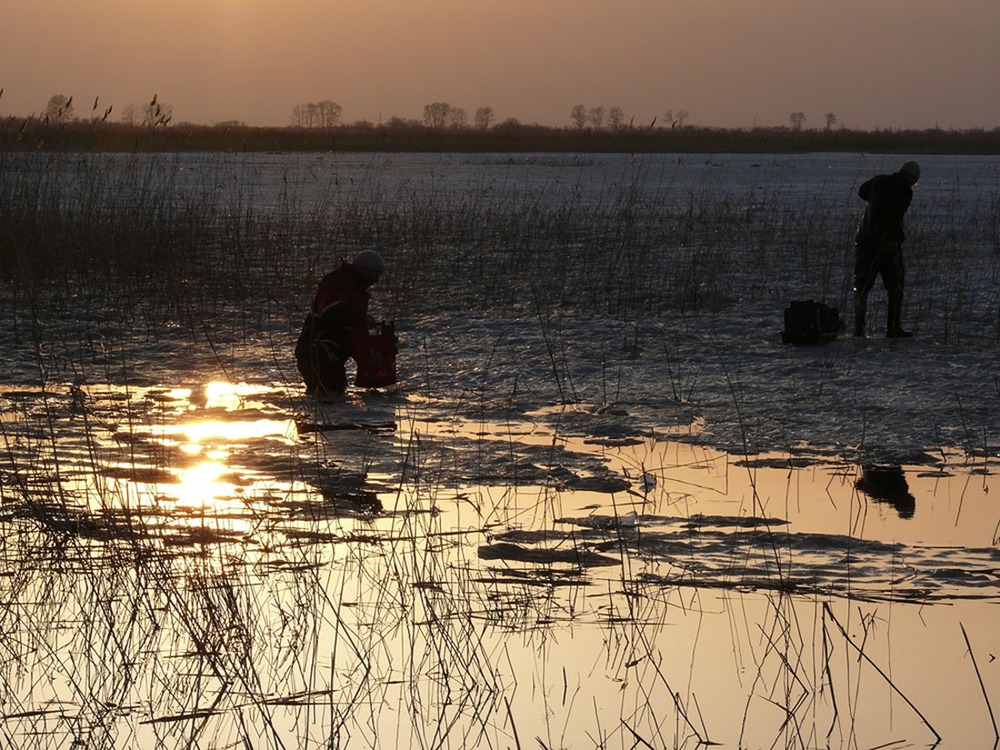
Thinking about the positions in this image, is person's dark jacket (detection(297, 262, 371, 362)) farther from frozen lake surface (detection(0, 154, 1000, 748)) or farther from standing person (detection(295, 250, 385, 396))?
frozen lake surface (detection(0, 154, 1000, 748))

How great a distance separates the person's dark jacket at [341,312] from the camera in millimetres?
9562

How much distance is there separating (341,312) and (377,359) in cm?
45

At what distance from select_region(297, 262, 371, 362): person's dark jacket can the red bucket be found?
0.10m

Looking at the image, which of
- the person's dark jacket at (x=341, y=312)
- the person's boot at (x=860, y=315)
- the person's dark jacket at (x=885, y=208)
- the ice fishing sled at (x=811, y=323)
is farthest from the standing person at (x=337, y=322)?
the person's boot at (x=860, y=315)

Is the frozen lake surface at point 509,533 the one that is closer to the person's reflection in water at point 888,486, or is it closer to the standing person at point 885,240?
the person's reflection in water at point 888,486

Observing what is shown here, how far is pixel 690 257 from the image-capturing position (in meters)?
17.6

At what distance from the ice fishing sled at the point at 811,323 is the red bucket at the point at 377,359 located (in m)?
3.86

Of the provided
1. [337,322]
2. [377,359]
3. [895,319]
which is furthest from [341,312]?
[895,319]

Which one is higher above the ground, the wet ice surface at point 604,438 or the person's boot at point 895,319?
the person's boot at point 895,319

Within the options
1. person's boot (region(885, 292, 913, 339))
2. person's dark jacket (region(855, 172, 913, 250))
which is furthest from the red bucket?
person's boot (region(885, 292, 913, 339))

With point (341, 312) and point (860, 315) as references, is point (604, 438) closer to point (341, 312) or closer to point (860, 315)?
point (341, 312)

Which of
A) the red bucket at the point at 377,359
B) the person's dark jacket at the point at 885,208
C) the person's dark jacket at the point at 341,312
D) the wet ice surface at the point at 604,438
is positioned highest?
the person's dark jacket at the point at 885,208

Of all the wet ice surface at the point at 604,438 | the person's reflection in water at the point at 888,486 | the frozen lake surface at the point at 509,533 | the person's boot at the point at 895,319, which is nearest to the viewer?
the frozen lake surface at the point at 509,533

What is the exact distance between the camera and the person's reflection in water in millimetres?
6949
